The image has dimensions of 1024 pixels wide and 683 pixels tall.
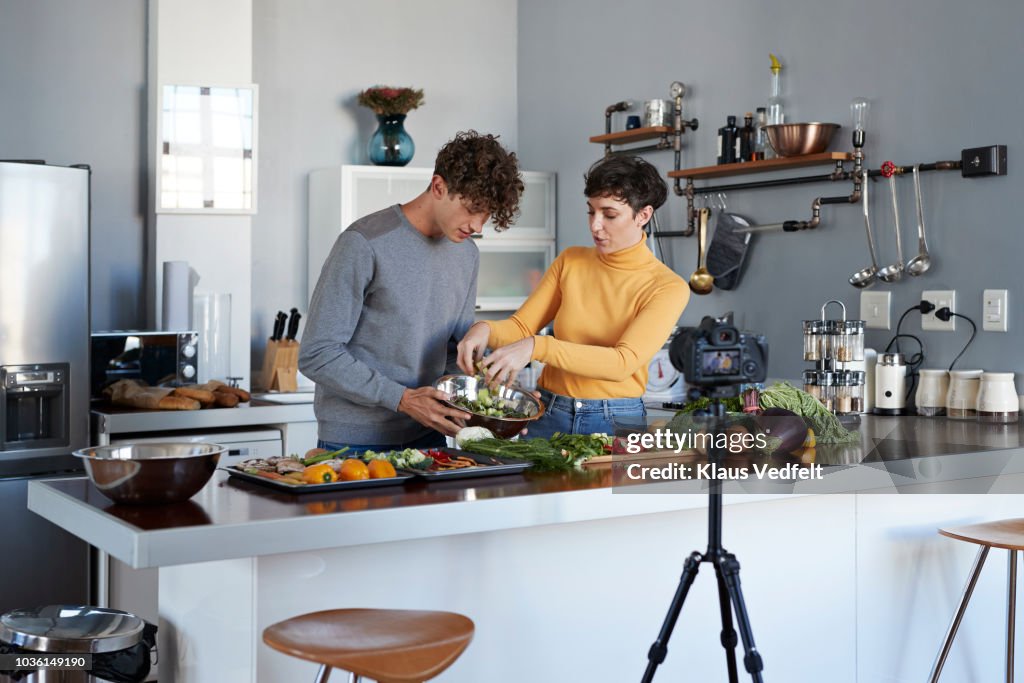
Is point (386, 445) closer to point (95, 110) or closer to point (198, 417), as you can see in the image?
point (198, 417)

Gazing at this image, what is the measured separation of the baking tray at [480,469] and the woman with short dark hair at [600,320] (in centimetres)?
24

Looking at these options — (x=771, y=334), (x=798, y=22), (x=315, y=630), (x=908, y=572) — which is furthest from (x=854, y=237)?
(x=315, y=630)

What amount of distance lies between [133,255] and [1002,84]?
3161 millimetres

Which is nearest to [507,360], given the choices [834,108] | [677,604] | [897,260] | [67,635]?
[677,604]

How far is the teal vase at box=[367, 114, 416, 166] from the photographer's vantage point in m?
4.64

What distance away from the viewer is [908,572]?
263 centimetres

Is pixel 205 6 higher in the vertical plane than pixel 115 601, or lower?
higher

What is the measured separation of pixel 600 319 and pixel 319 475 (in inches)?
36.2

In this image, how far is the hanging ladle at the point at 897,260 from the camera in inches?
132

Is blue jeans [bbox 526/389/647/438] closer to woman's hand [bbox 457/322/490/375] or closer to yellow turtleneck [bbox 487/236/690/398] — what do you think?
yellow turtleneck [bbox 487/236/690/398]

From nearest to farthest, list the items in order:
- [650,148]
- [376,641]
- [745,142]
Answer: [376,641] → [745,142] → [650,148]

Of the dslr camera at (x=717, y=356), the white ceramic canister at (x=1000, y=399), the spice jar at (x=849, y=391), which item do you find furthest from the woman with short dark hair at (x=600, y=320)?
the white ceramic canister at (x=1000, y=399)

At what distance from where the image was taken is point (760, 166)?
3.74 metres

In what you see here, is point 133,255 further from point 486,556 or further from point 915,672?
point 915,672
